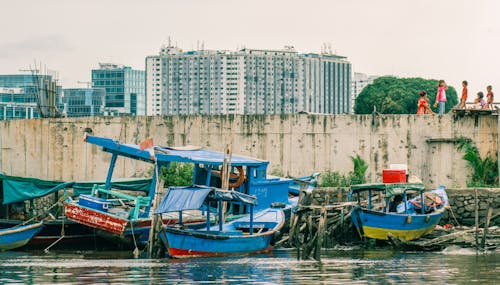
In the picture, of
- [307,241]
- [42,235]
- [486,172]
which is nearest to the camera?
[307,241]

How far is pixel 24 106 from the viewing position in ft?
461

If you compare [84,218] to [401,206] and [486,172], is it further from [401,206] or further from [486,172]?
[486,172]

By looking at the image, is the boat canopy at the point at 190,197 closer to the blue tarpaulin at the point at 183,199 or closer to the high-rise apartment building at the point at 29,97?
the blue tarpaulin at the point at 183,199

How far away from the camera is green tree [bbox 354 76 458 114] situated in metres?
81.0

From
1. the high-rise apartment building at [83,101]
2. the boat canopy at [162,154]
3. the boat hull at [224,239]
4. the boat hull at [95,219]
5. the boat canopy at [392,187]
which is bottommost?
the boat hull at [224,239]

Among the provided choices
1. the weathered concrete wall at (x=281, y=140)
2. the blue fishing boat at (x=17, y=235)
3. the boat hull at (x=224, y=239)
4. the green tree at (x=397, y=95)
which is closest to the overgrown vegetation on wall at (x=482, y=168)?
the weathered concrete wall at (x=281, y=140)

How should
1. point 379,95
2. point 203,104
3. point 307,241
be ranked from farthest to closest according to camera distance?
point 203,104 → point 379,95 → point 307,241

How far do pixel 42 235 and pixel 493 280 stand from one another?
44.3 feet

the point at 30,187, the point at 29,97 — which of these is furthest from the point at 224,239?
the point at 29,97

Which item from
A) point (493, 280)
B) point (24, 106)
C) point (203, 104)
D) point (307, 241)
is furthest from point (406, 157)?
point (24, 106)

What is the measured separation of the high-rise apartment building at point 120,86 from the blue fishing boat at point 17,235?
125 meters

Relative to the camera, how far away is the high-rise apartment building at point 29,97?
39.7 meters

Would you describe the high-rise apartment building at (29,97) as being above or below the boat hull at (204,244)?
above

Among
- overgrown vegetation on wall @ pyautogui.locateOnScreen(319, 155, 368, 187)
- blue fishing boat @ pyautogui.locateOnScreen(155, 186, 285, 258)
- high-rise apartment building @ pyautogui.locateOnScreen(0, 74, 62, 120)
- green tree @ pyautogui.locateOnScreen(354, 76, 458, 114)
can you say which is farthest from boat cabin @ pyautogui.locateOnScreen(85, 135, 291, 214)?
green tree @ pyautogui.locateOnScreen(354, 76, 458, 114)
